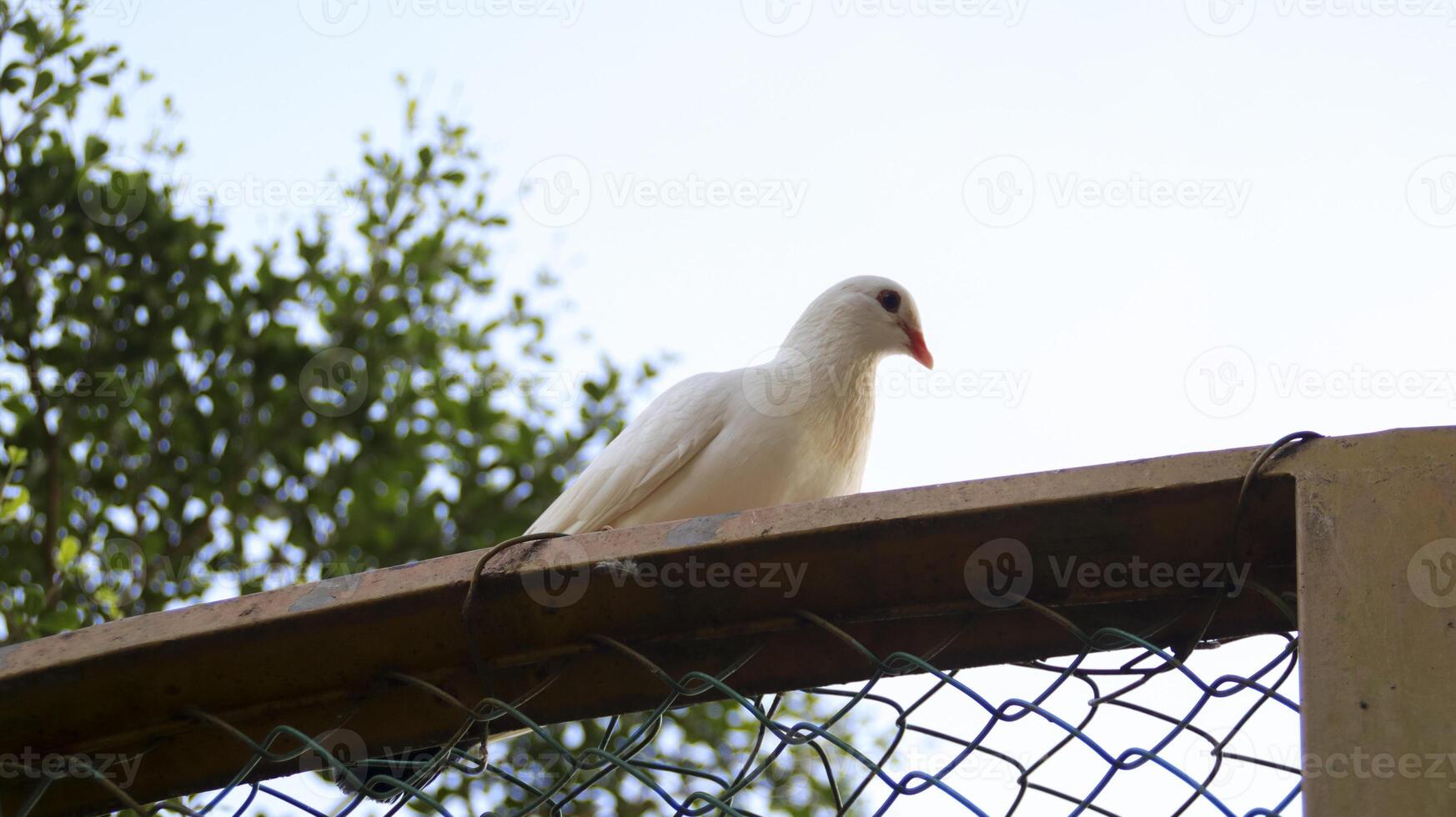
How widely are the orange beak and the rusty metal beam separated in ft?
6.18

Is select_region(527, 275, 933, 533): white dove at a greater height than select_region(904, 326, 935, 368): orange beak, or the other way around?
select_region(904, 326, 935, 368): orange beak

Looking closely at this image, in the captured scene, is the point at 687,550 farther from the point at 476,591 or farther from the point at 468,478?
the point at 468,478

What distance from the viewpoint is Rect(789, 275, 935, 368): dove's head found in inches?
125

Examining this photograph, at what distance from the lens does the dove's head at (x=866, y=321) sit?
125 inches

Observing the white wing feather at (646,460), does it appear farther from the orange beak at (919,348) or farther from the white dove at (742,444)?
the orange beak at (919,348)

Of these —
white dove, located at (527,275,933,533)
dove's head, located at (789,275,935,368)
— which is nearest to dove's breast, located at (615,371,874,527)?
white dove, located at (527,275,933,533)

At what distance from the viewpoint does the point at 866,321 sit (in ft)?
10.6

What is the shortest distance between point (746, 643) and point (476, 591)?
0.31 m

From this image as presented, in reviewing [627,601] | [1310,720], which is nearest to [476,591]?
[627,601]

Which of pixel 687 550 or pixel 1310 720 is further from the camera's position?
pixel 687 550

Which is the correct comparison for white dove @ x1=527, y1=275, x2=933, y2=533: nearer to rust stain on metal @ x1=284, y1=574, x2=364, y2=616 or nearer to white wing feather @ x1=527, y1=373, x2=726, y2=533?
white wing feather @ x1=527, y1=373, x2=726, y2=533

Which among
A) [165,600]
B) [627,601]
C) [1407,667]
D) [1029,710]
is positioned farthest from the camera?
[165,600]

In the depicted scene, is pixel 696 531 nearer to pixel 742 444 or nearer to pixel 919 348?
pixel 742 444

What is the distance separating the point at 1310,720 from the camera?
114 cm
